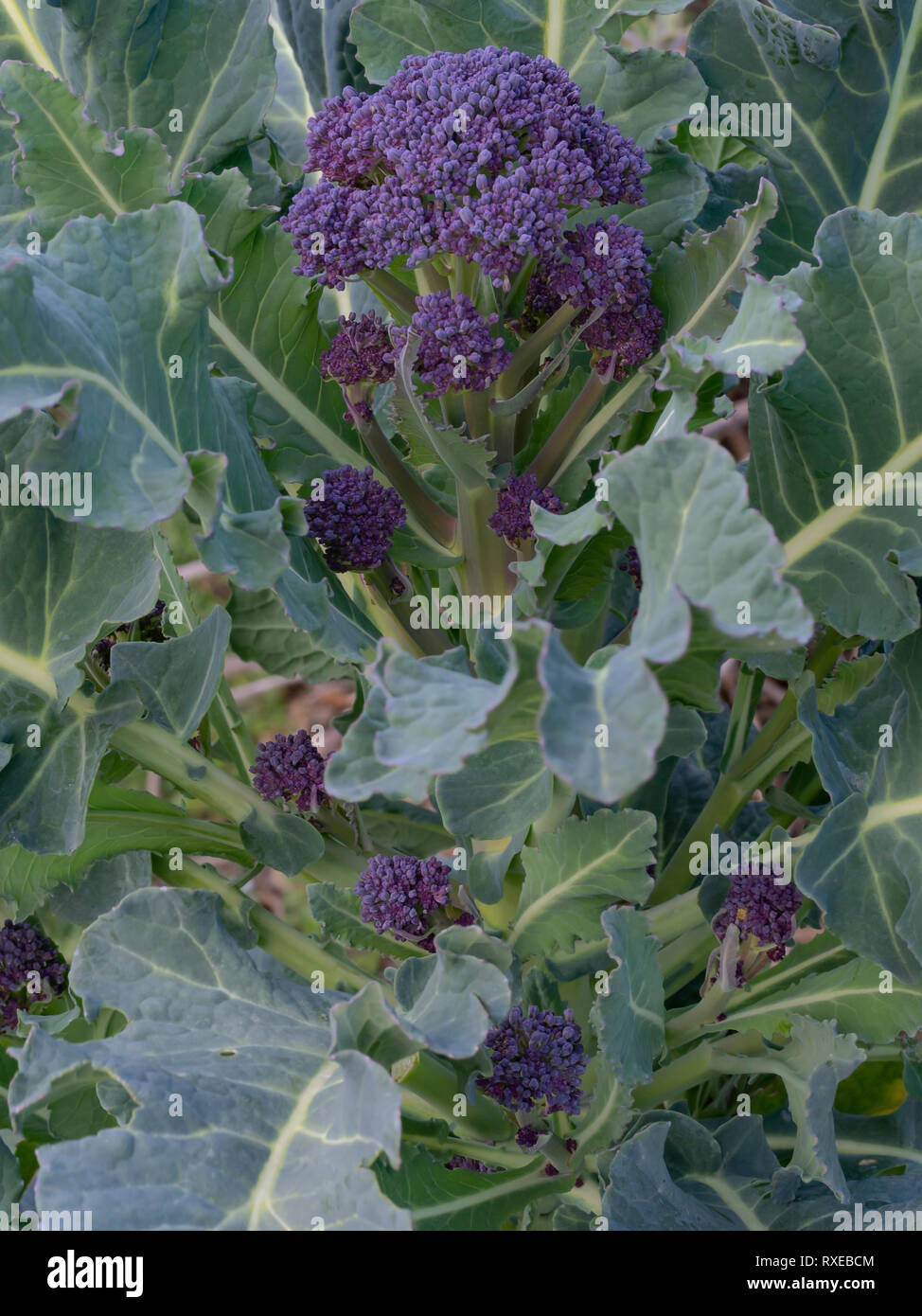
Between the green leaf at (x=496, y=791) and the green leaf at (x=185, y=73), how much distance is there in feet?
1.70

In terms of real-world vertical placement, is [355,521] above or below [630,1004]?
above

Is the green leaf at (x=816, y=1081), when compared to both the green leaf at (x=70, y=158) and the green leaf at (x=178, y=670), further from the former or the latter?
the green leaf at (x=70, y=158)

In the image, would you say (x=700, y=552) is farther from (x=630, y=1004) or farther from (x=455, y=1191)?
(x=455, y=1191)

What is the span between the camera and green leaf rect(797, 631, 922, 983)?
2.41 feet

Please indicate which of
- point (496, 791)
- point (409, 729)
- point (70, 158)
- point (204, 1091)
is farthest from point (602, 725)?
point (70, 158)

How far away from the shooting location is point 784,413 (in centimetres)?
79

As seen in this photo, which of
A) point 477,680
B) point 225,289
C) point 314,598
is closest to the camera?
point 477,680

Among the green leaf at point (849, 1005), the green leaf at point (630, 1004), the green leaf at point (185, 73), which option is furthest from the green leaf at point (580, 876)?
the green leaf at point (185, 73)

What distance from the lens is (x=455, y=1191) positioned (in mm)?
812

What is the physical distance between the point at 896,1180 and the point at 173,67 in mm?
968

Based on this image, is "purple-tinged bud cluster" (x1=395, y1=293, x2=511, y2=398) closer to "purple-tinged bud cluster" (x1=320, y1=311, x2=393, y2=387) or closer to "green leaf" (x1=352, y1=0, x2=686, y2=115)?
"purple-tinged bud cluster" (x1=320, y1=311, x2=393, y2=387)

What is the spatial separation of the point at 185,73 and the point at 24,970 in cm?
68
